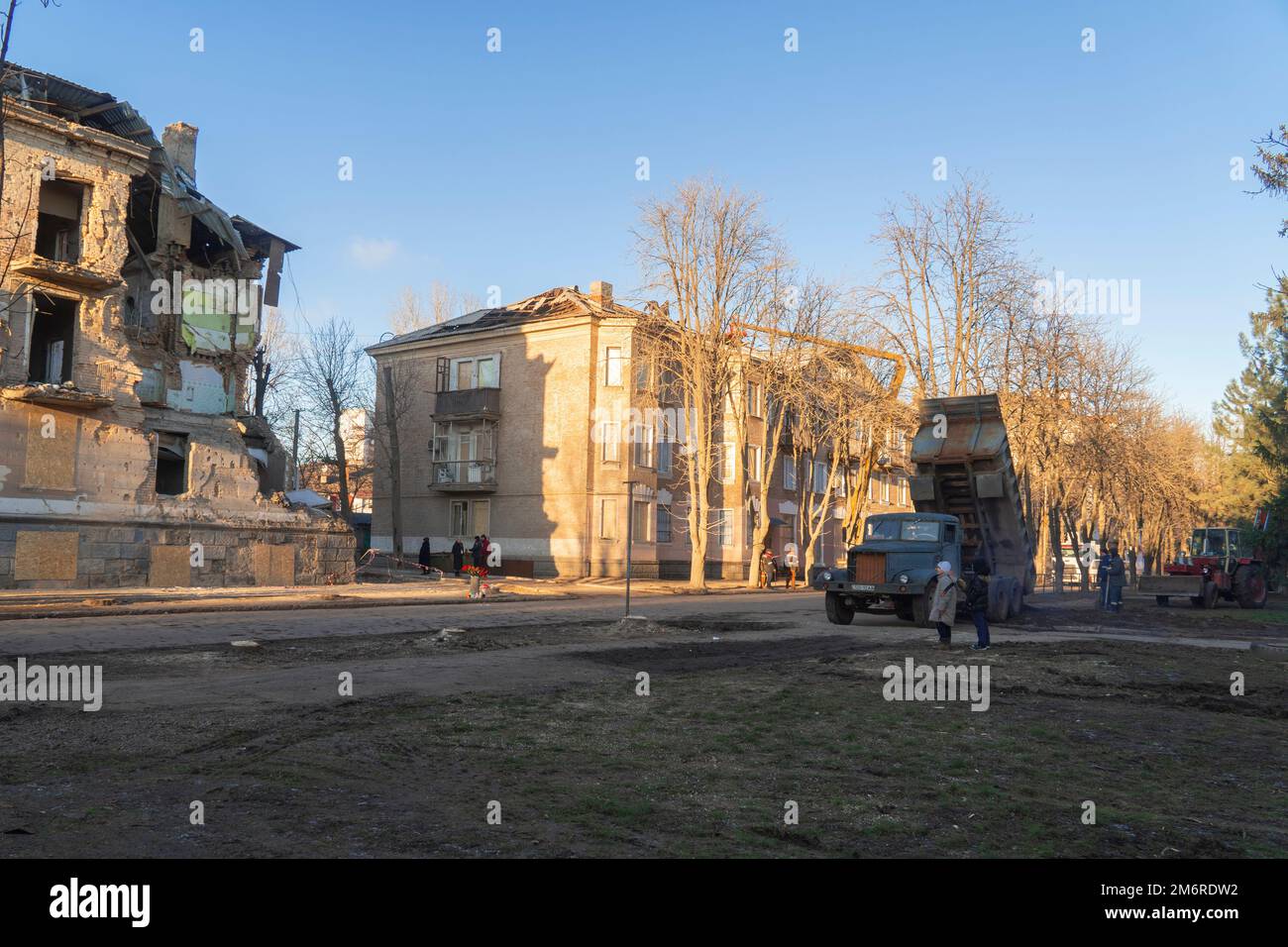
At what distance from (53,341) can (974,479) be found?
86.4 feet

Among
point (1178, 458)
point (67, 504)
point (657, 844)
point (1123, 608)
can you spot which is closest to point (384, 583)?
point (67, 504)

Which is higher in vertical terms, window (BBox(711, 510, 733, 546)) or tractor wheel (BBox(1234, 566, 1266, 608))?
window (BBox(711, 510, 733, 546))

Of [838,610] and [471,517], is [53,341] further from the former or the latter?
[838,610]

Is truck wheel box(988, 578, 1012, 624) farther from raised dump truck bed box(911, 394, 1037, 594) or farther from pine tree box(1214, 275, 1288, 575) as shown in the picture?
pine tree box(1214, 275, 1288, 575)

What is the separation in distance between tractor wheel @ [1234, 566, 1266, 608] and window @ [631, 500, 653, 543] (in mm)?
23586

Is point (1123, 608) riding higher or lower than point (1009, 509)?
lower

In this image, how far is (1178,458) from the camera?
169ft

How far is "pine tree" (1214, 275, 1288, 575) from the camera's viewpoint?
39.0 meters

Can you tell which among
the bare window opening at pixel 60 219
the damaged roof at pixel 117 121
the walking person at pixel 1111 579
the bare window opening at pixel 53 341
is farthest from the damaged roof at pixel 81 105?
the walking person at pixel 1111 579

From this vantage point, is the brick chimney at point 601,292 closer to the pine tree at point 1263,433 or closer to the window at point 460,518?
the window at point 460,518

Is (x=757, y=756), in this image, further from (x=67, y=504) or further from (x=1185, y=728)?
(x=67, y=504)

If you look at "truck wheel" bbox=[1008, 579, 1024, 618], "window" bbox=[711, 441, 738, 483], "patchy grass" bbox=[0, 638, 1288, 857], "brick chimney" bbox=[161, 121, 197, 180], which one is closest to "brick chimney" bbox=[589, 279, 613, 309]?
"window" bbox=[711, 441, 738, 483]
